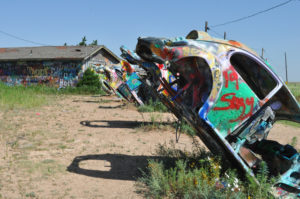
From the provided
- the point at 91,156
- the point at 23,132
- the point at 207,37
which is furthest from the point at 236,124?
the point at 23,132

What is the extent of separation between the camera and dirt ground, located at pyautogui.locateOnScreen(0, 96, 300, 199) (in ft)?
15.0

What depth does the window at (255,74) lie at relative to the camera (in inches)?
180

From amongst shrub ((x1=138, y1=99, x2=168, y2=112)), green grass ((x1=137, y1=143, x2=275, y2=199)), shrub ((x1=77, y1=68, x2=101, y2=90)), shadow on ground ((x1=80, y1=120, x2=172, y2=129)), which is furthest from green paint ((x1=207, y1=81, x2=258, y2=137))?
shrub ((x1=77, y1=68, x2=101, y2=90))

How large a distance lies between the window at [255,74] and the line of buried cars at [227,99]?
0.7 inches

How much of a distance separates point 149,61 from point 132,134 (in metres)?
4.57

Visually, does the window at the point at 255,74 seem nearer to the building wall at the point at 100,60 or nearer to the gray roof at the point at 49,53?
the gray roof at the point at 49,53

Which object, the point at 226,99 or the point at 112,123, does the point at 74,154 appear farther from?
the point at 112,123

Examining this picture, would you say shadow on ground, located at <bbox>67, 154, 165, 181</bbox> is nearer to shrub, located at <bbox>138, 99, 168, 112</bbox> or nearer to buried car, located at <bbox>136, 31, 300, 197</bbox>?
buried car, located at <bbox>136, 31, 300, 197</bbox>

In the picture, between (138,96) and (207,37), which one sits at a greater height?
(207,37)

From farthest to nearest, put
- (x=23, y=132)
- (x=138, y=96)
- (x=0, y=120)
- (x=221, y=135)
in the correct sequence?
(x=138, y=96), (x=0, y=120), (x=23, y=132), (x=221, y=135)

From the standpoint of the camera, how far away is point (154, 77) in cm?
475

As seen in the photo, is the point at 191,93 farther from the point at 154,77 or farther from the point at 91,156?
the point at 91,156

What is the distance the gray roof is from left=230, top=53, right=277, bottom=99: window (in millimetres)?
24624

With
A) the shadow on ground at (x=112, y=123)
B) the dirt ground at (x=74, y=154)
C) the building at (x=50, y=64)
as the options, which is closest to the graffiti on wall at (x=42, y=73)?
the building at (x=50, y=64)
